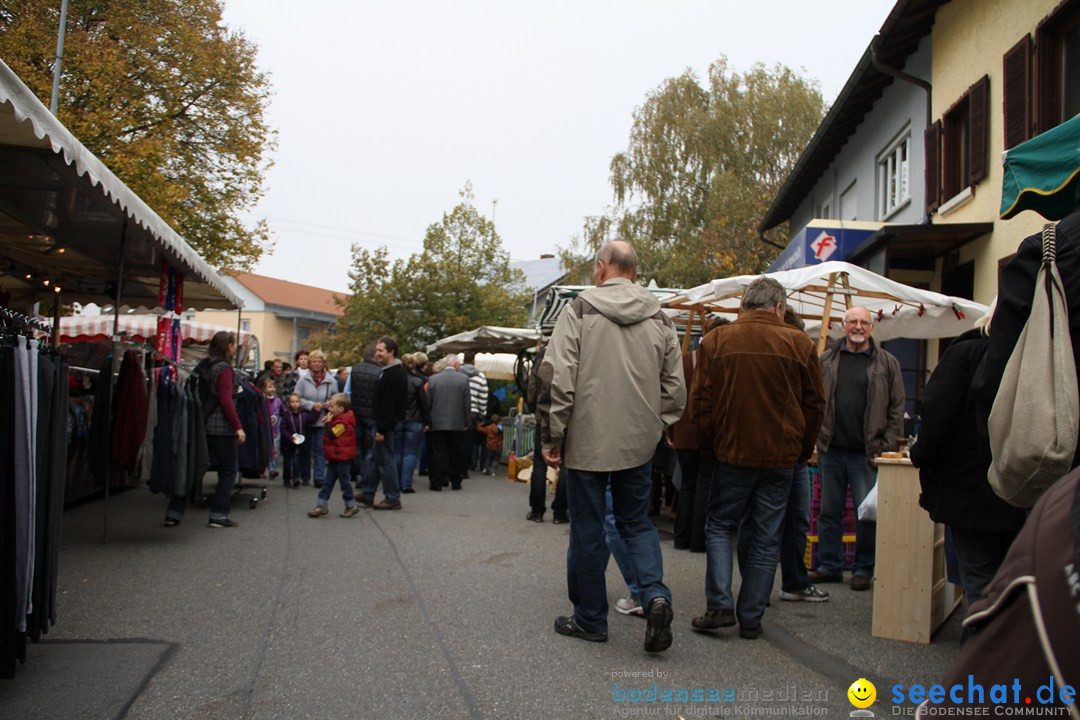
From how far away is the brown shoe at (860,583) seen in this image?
604 centimetres

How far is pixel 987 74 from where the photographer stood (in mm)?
10789

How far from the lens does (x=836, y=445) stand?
631 centimetres

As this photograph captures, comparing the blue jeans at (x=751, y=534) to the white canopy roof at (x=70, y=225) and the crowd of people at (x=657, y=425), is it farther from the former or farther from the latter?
the white canopy roof at (x=70, y=225)

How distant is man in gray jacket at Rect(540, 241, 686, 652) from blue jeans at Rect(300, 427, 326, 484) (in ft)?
26.4

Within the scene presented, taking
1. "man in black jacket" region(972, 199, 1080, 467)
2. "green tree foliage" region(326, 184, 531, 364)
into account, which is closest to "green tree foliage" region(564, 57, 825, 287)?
"green tree foliage" region(326, 184, 531, 364)

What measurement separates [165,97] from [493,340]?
9.69 meters

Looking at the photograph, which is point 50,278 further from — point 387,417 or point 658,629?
point 658,629

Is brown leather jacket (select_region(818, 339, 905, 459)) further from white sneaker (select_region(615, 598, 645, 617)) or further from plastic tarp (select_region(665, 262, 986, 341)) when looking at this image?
white sneaker (select_region(615, 598, 645, 617))

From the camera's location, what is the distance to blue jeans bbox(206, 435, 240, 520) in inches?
328

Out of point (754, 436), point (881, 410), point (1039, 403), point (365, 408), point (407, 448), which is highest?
point (1039, 403)

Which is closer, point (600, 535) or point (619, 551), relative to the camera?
point (600, 535)

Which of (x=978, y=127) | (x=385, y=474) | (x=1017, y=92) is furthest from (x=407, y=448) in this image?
(x=1017, y=92)

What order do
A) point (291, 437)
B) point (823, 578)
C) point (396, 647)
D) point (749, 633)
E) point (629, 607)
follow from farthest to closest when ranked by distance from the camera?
point (291, 437) → point (823, 578) → point (629, 607) → point (749, 633) → point (396, 647)

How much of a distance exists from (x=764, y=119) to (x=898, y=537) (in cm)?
2713
